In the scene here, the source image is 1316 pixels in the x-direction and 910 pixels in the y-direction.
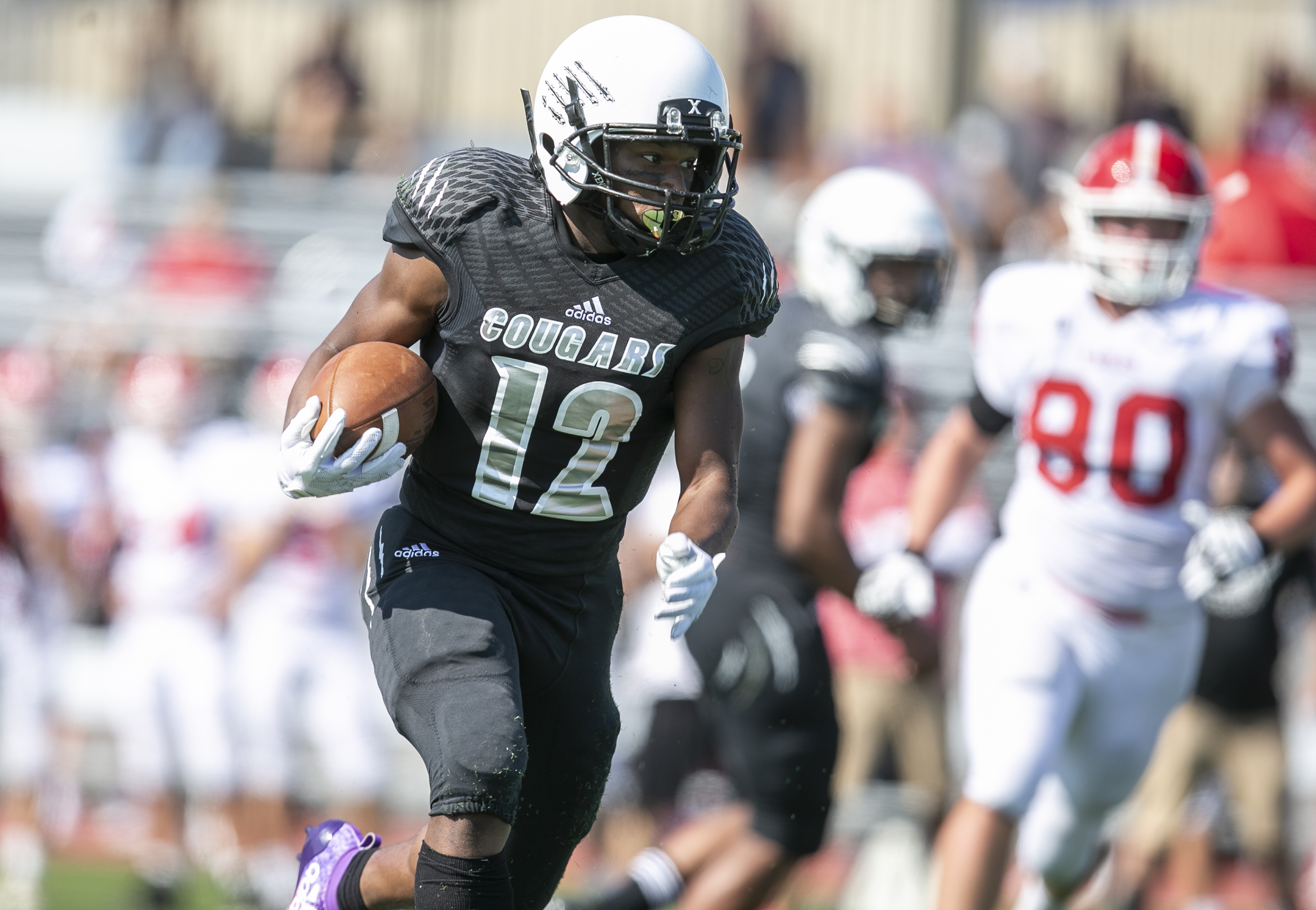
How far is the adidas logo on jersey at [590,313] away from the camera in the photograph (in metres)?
3.12

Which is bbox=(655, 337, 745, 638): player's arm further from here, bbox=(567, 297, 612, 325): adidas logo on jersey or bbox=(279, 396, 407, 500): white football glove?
bbox=(279, 396, 407, 500): white football glove

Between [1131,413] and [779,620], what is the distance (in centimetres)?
108

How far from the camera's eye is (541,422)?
318 cm

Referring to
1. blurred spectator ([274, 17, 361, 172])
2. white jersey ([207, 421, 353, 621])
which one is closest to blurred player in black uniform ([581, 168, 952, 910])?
white jersey ([207, 421, 353, 621])

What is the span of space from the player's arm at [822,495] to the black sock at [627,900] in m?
0.96

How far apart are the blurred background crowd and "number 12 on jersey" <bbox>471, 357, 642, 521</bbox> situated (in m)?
1.92

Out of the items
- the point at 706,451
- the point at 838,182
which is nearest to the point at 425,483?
the point at 706,451

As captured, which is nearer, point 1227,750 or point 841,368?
point 841,368

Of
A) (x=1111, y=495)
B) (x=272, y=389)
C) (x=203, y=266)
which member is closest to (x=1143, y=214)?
(x=1111, y=495)

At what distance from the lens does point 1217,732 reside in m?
6.39

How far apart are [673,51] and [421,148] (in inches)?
287

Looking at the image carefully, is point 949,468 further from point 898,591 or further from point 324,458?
point 324,458

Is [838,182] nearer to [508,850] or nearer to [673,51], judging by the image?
[673,51]

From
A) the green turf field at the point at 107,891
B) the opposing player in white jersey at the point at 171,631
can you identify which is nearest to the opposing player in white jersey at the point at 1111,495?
the green turf field at the point at 107,891
